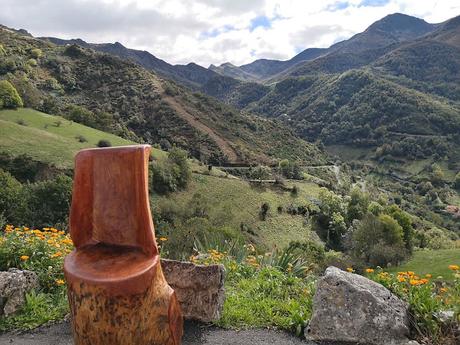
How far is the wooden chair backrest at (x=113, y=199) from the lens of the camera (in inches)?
123

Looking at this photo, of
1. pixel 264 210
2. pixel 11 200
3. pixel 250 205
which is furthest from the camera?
pixel 250 205

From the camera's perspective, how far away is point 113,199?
319cm

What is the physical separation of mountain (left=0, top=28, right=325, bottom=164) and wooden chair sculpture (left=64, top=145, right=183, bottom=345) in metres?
64.9

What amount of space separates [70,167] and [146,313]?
41.4m

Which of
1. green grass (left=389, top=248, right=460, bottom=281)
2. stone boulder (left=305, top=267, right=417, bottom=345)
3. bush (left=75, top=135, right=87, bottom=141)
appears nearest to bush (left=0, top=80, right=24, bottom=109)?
bush (left=75, top=135, right=87, bottom=141)

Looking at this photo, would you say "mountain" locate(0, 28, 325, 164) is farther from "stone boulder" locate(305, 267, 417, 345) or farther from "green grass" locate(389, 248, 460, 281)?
"stone boulder" locate(305, 267, 417, 345)

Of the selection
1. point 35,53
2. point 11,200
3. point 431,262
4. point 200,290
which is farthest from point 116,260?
point 35,53

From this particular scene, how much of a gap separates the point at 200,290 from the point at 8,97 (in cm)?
5604

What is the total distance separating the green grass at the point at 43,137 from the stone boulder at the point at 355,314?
39891 mm

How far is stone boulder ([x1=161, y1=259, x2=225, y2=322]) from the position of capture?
19.6ft

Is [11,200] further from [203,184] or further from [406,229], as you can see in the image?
[406,229]

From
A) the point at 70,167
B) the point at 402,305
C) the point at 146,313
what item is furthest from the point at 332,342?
the point at 70,167

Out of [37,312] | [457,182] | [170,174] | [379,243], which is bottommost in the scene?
[457,182]

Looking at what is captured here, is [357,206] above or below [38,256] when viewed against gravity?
below
